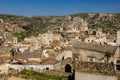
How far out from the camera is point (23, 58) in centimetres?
4316

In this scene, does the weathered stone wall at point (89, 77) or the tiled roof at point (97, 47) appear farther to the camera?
the tiled roof at point (97, 47)

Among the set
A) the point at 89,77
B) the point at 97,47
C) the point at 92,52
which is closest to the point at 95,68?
the point at 89,77

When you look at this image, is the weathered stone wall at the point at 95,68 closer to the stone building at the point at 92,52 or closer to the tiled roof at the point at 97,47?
the stone building at the point at 92,52

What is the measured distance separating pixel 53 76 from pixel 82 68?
9094mm

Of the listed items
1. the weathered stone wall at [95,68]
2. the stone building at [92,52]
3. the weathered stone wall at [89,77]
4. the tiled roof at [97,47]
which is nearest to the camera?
the weathered stone wall at [89,77]

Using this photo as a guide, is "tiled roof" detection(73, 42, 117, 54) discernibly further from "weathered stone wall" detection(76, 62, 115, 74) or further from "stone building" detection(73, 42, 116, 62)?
"weathered stone wall" detection(76, 62, 115, 74)

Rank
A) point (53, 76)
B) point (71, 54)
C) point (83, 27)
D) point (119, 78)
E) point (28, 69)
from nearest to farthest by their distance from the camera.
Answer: point (119, 78) < point (53, 76) < point (28, 69) < point (71, 54) < point (83, 27)

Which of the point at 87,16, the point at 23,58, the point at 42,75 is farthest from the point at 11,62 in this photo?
the point at 87,16

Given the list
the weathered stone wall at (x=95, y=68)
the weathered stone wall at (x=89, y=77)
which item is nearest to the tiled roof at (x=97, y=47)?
the weathered stone wall at (x=95, y=68)

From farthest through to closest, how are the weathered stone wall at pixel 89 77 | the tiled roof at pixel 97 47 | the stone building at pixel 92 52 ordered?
the tiled roof at pixel 97 47 < the stone building at pixel 92 52 < the weathered stone wall at pixel 89 77

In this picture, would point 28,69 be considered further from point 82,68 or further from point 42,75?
point 82,68

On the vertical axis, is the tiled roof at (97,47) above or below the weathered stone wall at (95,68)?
below

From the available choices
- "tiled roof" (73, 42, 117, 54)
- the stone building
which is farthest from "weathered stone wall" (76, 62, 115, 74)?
"tiled roof" (73, 42, 117, 54)

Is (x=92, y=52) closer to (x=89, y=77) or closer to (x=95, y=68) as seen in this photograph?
(x=95, y=68)
